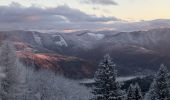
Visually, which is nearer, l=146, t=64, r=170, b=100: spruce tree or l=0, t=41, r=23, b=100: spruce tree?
l=146, t=64, r=170, b=100: spruce tree

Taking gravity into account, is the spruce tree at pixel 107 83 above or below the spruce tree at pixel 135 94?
above

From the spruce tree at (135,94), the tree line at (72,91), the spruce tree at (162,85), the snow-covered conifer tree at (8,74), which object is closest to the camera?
the tree line at (72,91)

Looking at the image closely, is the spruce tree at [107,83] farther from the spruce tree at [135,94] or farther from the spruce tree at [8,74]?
the spruce tree at [8,74]

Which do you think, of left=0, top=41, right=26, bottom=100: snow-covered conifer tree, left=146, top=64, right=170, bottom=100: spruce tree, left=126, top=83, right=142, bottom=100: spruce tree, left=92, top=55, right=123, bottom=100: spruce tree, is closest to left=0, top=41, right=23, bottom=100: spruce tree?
left=0, top=41, right=26, bottom=100: snow-covered conifer tree

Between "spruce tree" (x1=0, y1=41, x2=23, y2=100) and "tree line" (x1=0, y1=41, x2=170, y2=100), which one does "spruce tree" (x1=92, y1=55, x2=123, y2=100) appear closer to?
"tree line" (x1=0, y1=41, x2=170, y2=100)

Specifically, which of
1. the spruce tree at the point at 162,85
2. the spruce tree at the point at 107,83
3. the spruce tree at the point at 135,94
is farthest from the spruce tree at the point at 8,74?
the spruce tree at the point at 107,83

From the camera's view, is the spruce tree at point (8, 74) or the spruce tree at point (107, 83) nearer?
the spruce tree at point (107, 83)

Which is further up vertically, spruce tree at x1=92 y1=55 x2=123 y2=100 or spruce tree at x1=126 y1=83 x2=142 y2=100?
spruce tree at x1=92 y1=55 x2=123 y2=100

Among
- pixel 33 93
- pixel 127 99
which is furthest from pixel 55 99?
pixel 127 99

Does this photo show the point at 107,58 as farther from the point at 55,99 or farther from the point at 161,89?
the point at 55,99
